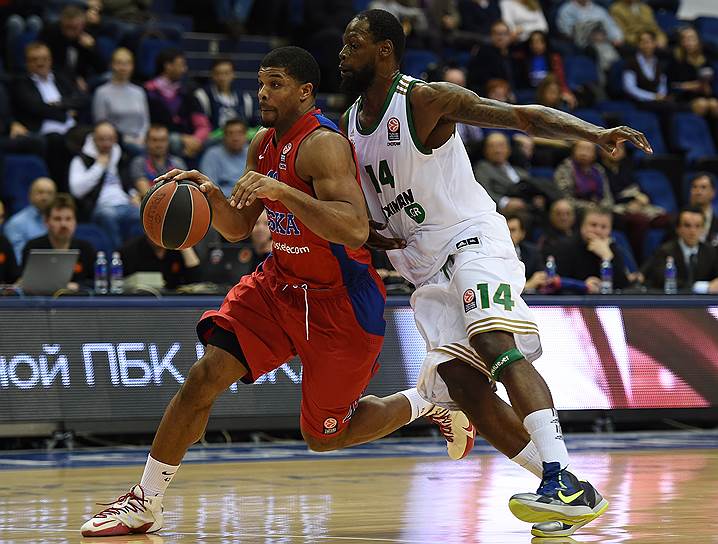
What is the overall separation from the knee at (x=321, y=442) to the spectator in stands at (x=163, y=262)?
4690mm

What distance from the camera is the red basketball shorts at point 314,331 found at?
5.54 m

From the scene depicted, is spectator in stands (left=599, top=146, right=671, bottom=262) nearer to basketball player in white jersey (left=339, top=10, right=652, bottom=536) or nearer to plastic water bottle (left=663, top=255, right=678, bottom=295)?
plastic water bottle (left=663, top=255, right=678, bottom=295)

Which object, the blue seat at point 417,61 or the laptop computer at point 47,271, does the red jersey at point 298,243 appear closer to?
the laptop computer at point 47,271

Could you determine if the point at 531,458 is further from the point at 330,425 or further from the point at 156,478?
the point at 156,478

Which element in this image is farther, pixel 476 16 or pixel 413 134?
pixel 476 16

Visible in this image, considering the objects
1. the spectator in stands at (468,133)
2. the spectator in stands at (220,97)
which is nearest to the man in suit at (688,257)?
the spectator in stands at (468,133)

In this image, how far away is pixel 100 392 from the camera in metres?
8.88

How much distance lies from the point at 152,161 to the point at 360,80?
6.82 metres

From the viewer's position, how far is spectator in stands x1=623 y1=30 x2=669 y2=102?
56.2 feet

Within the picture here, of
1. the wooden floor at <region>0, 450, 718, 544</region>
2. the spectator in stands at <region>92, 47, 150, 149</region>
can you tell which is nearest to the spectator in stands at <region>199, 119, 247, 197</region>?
the spectator in stands at <region>92, 47, 150, 149</region>

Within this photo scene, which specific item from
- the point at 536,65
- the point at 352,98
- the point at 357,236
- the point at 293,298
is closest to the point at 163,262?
the point at 352,98

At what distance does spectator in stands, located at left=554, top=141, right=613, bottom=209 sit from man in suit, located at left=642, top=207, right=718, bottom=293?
6.50ft

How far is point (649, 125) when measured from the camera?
16375mm

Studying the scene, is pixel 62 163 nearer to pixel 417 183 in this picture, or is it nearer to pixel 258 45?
pixel 258 45
